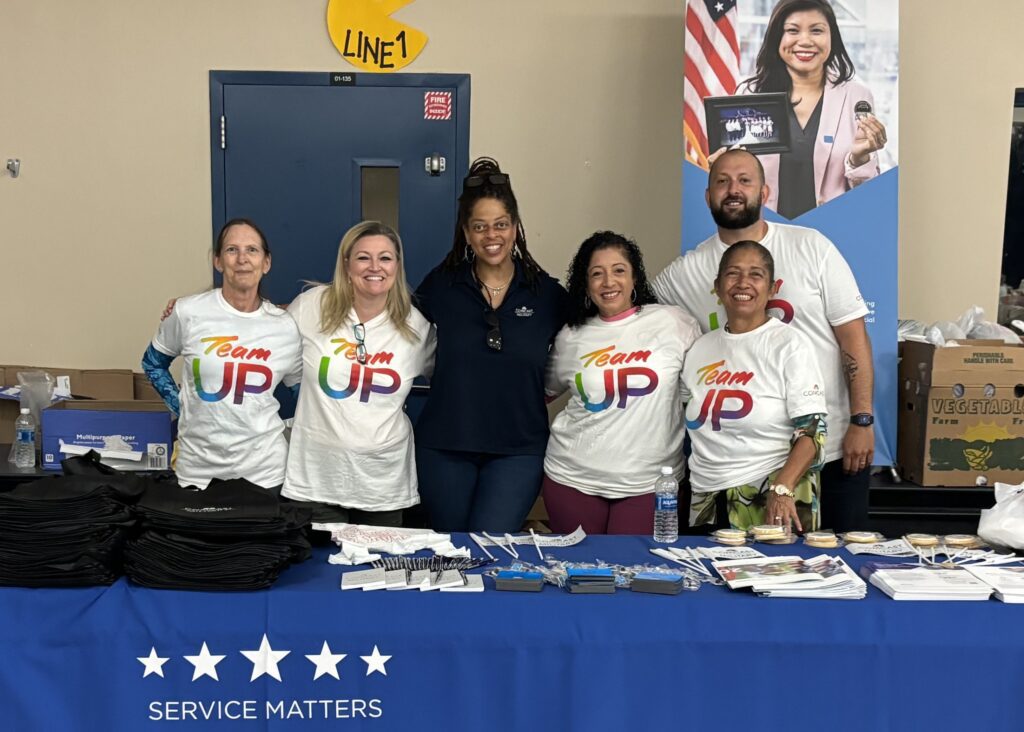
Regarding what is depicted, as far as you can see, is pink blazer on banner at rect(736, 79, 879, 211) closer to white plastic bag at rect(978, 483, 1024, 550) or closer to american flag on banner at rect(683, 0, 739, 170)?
american flag on banner at rect(683, 0, 739, 170)

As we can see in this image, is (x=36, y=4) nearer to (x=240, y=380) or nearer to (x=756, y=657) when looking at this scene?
(x=240, y=380)

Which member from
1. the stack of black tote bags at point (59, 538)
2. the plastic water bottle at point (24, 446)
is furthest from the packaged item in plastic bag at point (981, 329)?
the plastic water bottle at point (24, 446)

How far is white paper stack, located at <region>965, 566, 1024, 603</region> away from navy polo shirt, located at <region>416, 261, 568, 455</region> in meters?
1.20

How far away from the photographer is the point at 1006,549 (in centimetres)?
240

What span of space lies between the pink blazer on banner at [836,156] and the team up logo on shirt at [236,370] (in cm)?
202

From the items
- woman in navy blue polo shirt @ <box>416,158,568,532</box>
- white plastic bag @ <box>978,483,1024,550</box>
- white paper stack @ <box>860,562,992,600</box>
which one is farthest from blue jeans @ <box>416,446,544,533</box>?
white plastic bag @ <box>978,483,1024,550</box>

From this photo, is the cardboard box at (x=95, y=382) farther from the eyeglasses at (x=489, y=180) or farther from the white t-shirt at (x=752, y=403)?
the white t-shirt at (x=752, y=403)

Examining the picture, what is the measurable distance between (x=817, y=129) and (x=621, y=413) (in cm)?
167

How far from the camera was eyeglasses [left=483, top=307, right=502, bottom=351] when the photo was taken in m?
2.87

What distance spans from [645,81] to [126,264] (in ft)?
7.59

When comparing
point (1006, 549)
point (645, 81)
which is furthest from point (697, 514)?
point (645, 81)

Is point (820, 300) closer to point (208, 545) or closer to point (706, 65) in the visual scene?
point (706, 65)

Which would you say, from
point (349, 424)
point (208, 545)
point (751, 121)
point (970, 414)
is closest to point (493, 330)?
point (349, 424)

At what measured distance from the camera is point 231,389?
2766 millimetres
